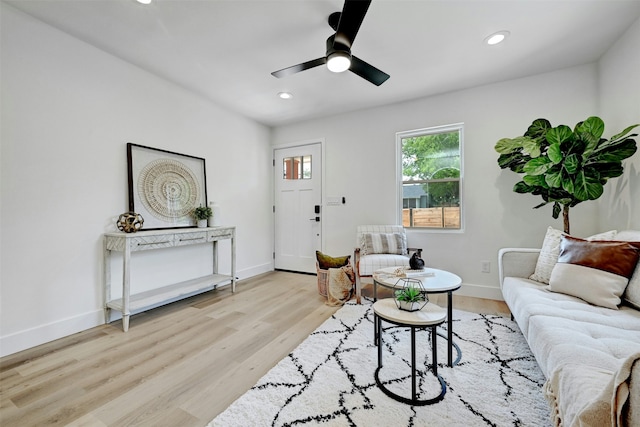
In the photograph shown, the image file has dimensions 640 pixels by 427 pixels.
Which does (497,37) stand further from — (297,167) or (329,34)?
(297,167)

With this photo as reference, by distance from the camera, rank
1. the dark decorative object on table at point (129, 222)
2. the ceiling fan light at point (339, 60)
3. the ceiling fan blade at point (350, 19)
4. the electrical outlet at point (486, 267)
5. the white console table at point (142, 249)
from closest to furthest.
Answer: the ceiling fan blade at point (350, 19) → the ceiling fan light at point (339, 60) → the white console table at point (142, 249) → the dark decorative object on table at point (129, 222) → the electrical outlet at point (486, 267)

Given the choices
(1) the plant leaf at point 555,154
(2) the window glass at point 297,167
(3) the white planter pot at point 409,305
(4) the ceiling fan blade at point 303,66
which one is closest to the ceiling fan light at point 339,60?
(4) the ceiling fan blade at point 303,66

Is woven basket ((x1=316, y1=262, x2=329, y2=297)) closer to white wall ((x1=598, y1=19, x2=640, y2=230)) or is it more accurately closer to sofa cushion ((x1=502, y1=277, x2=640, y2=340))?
sofa cushion ((x1=502, y1=277, x2=640, y2=340))

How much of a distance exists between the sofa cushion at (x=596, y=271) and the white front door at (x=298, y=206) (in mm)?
3031

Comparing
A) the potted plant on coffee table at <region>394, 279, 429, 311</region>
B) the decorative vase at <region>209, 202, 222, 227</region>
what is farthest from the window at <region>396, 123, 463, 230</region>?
the decorative vase at <region>209, 202, 222, 227</region>

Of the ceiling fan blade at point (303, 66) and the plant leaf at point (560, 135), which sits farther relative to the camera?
the plant leaf at point (560, 135)

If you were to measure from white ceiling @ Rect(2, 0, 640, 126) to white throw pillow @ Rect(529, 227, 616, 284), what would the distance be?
1.75 metres

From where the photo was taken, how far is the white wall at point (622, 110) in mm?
2221

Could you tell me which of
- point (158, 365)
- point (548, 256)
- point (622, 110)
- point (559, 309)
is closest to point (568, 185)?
point (548, 256)

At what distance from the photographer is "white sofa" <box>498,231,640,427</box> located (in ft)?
2.20

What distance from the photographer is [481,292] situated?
3270 millimetres

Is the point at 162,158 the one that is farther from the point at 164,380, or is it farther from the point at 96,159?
the point at 164,380

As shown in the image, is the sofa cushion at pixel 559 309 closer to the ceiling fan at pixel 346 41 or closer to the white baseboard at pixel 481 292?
the white baseboard at pixel 481 292

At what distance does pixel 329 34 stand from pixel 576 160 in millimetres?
2394
